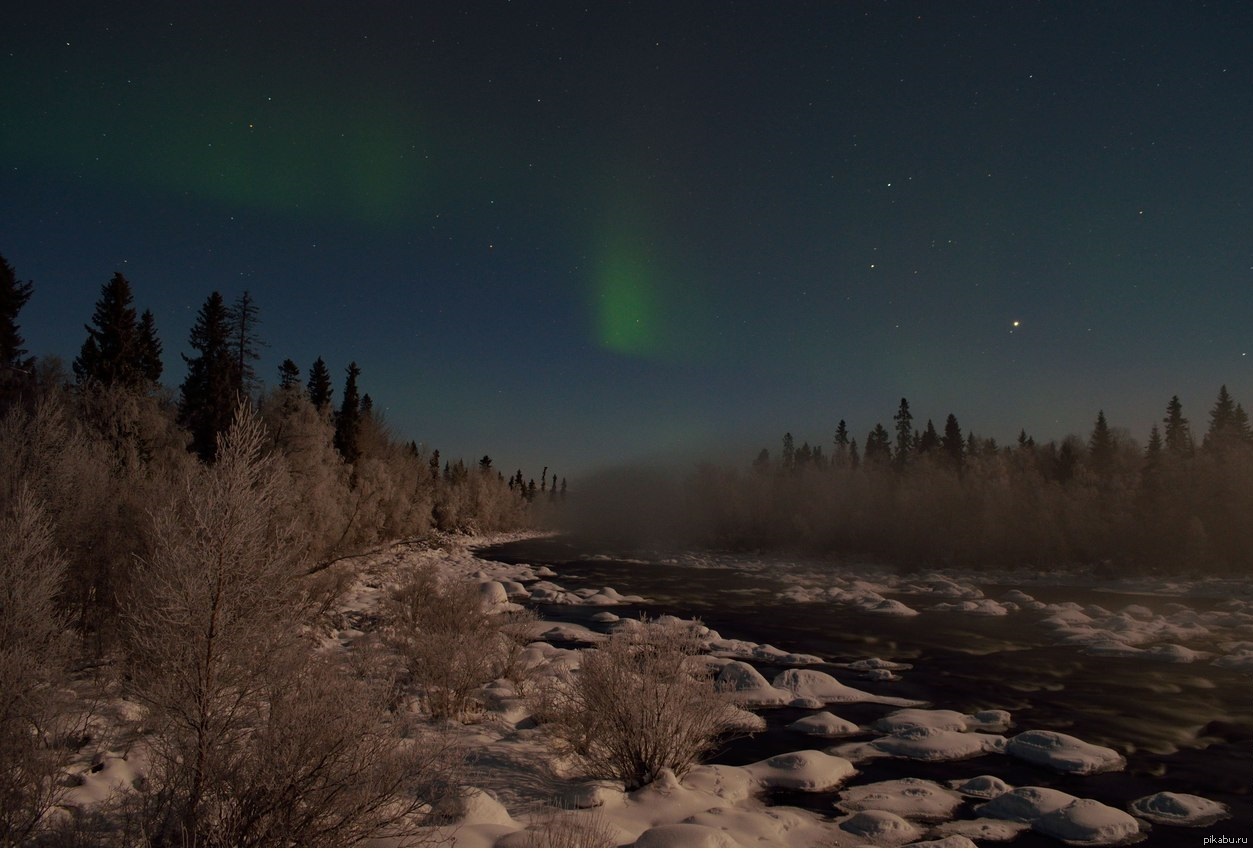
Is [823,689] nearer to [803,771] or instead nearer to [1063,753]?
[1063,753]

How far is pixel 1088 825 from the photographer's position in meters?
9.53

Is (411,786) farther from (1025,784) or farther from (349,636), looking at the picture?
(349,636)

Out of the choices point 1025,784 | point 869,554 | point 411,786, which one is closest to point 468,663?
point 411,786

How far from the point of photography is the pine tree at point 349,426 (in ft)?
199

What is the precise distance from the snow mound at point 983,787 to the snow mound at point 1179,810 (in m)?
1.84

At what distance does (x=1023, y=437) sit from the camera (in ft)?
343

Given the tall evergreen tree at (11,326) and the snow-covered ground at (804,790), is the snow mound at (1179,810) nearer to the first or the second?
the snow-covered ground at (804,790)

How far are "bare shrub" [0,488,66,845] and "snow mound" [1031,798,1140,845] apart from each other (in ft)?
41.4

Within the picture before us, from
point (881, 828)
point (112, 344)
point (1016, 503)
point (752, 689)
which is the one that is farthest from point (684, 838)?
point (1016, 503)

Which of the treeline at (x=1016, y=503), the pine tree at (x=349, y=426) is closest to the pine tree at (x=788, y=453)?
the treeline at (x=1016, y=503)

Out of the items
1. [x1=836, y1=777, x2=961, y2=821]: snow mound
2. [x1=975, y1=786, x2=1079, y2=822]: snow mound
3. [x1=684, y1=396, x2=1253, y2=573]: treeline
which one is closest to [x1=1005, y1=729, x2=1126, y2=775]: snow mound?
[x1=975, y1=786, x2=1079, y2=822]: snow mound

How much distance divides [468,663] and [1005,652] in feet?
67.0

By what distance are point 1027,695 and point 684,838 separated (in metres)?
14.8

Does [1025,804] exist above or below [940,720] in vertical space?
above
